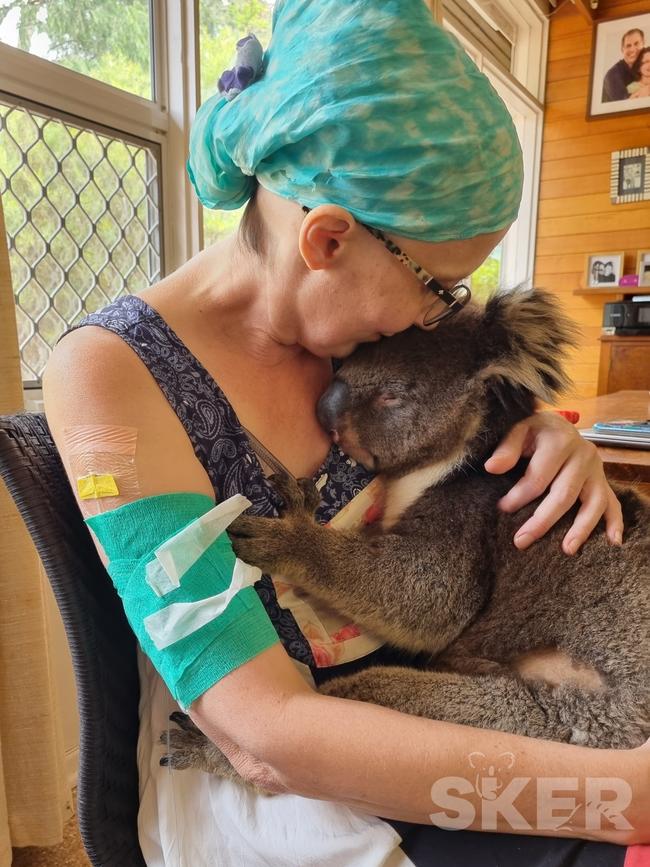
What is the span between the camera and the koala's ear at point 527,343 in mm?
1223

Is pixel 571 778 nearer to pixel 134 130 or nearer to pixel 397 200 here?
pixel 397 200

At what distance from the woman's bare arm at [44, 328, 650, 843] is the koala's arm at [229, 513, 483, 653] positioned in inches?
10.2

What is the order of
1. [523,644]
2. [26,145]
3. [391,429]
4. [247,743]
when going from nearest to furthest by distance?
[247,743], [523,644], [391,429], [26,145]

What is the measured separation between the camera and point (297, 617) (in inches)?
39.9

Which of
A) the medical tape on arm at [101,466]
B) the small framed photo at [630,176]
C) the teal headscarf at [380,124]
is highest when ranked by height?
the small framed photo at [630,176]

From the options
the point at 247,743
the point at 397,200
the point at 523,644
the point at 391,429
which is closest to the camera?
the point at 247,743

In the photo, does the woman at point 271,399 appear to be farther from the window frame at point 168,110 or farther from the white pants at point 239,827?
the window frame at point 168,110

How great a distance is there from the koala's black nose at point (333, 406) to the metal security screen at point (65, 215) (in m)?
1.03

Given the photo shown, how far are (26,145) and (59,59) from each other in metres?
0.25

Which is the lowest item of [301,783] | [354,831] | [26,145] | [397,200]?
[354,831]

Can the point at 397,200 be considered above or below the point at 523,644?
above

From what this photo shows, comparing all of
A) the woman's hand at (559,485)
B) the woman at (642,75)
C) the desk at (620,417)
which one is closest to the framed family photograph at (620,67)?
the woman at (642,75)

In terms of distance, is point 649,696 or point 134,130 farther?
point 134,130

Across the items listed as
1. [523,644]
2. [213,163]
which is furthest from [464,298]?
[523,644]
